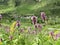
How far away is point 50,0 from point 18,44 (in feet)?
467

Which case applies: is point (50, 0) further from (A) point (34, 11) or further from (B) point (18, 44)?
(B) point (18, 44)

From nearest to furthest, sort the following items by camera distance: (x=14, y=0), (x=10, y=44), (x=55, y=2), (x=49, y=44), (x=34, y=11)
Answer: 1. (x=49, y=44)
2. (x=10, y=44)
3. (x=34, y=11)
4. (x=55, y=2)
5. (x=14, y=0)

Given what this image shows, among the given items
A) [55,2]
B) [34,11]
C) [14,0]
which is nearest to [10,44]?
[34,11]

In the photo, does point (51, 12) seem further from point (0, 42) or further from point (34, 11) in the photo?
point (0, 42)

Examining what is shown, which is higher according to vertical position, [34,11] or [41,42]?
[41,42]

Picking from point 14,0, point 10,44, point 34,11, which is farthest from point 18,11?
point 10,44

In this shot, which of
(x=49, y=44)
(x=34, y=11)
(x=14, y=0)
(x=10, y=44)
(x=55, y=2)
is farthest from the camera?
(x=14, y=0)

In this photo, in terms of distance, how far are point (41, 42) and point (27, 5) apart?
470 ft

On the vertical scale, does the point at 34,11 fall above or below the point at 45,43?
below

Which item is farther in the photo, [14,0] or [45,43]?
[14,0]

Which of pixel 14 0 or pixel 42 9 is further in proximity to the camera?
pixel 14 0

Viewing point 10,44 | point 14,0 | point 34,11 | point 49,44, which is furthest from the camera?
point 14,0

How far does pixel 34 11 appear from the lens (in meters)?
130

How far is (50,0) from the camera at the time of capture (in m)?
146
